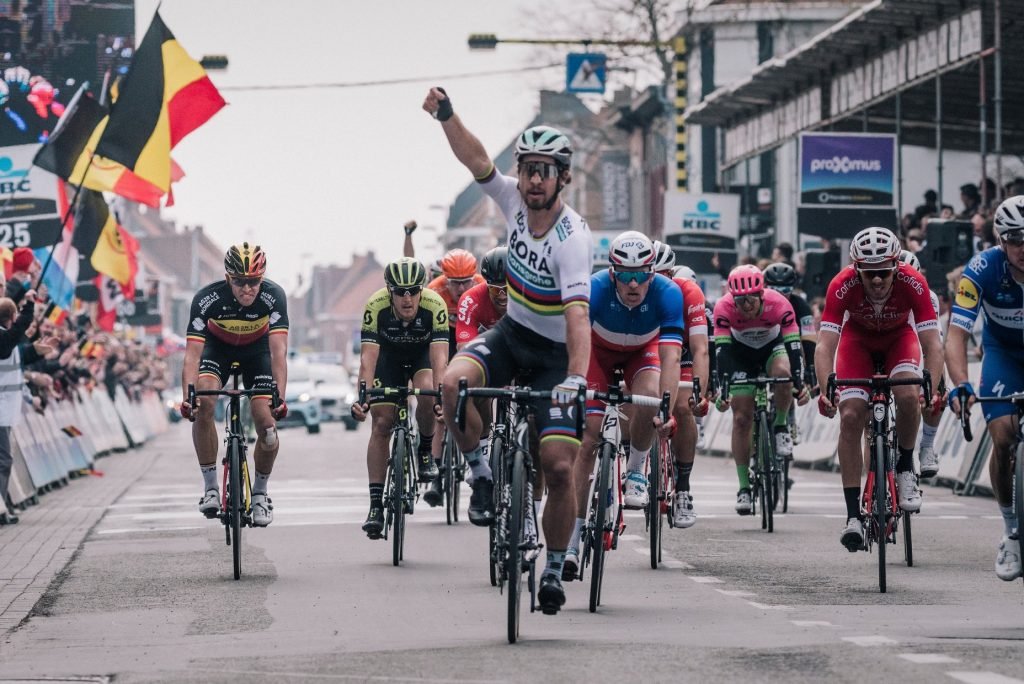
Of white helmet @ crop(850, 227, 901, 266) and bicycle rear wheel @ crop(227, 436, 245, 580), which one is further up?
white helmet @ crop(850, 227, 901, 266)

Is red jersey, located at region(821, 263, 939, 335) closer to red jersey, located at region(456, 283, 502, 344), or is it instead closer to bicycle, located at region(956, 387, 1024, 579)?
bicycle, located at region(956, 387, 1024, 579)

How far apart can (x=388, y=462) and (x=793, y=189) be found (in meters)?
38.0

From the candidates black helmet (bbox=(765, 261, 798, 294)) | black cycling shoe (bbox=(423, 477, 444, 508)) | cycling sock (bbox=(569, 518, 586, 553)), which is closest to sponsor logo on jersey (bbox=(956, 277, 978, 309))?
cycling sock (bbox=(569, 518, 586, 553))

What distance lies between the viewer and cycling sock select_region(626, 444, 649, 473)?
39.9 feet

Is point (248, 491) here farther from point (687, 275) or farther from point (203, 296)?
point (687, 275)

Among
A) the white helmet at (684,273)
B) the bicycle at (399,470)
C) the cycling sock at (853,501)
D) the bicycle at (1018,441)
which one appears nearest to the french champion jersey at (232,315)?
the bicycle at (399,470)

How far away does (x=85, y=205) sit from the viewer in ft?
97.1

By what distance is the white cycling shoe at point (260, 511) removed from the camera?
13523 millimetres

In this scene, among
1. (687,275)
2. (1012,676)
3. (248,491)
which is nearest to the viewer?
(1012,676)

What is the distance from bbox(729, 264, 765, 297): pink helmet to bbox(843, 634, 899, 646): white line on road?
22.9ft

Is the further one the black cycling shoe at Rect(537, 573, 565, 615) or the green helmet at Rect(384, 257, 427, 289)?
the green helmet at Rect(384, 257, 427, 289)

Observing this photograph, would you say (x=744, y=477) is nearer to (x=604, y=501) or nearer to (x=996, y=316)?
(x=996, y=316)

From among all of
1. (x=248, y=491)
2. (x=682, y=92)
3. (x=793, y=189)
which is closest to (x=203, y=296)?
(x=248, y=491)

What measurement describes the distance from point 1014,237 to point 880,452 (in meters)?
1.68
